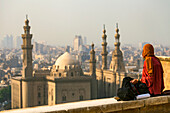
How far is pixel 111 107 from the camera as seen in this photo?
11.6 feet

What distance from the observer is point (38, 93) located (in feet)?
80.1

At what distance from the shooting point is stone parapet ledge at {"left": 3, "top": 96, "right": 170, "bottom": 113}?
130 inches

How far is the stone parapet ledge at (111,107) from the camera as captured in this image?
3305mm

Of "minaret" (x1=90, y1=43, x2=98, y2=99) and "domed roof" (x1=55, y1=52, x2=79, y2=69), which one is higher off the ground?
"domed roof" (x1=55, y1=52, x2=79, y2=69)

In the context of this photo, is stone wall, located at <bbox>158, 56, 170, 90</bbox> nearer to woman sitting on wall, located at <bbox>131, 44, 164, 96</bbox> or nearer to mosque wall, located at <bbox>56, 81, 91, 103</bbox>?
woman sitting on wall, located at <bbox>131, 44, 164, 96</bbox>

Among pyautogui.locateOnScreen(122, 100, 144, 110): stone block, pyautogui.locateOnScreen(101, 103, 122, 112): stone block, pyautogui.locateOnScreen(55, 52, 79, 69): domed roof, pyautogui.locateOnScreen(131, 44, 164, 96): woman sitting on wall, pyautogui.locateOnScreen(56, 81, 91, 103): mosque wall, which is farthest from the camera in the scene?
pyautogui.locateOnScreen(55, 52, 79, 69): domed roof

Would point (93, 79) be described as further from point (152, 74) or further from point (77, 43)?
point (77, 43)

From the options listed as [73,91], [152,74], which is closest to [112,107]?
[152,74]

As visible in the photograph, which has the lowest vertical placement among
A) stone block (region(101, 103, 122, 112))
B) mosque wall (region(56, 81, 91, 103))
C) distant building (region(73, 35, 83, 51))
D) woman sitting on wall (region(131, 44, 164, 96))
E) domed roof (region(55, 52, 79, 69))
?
mosque wall (region(56, 81, 91, 103))

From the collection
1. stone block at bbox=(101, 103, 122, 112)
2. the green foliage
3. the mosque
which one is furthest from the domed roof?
stone block at bbox=(101, 103, 122, 112)

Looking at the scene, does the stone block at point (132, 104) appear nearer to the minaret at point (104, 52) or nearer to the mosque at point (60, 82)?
the mosque at point (60, 82)

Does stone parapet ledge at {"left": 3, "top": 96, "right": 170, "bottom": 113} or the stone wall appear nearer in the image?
stone parapet ledge at {"left": 3, "top": 96, "right": 170, "bottom": 113}

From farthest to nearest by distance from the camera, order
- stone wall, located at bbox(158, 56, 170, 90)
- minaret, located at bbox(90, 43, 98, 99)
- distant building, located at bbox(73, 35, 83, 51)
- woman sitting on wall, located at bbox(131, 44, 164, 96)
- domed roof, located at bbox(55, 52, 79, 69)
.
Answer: distant building, located at bbox(73, 35, 83, 51)
minaret, located at bbox(90, 43, 98, 99)
domed roof, located at bbox(55, 52, 79, 69)
stone wall, located at bbox(158, 56, 170, 90)
woman sitting on wall, located at bbox(131, 44, 164, 96)

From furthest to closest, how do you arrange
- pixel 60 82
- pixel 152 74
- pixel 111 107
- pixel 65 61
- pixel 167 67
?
pixel 65 61 < pixel 60 82 < pixel 167 67 < pixel 152 74 < pixel 111 107
